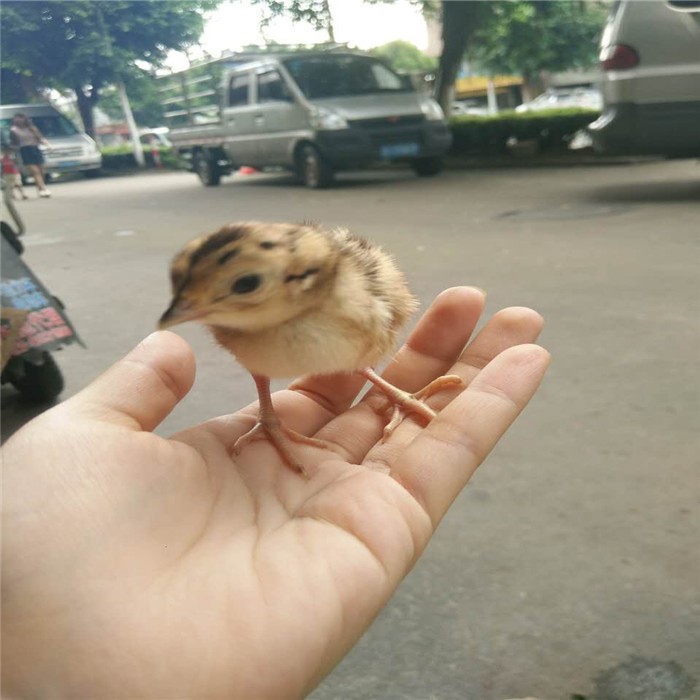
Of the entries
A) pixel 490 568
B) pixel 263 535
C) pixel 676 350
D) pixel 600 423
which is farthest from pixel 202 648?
pixel 676 350

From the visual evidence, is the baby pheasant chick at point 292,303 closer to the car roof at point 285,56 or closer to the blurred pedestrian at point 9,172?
the car roof at point 285,56

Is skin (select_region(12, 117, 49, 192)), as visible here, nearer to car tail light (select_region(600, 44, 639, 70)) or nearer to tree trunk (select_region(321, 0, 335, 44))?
tree trunk (select_region(321, 0, 335, 44))

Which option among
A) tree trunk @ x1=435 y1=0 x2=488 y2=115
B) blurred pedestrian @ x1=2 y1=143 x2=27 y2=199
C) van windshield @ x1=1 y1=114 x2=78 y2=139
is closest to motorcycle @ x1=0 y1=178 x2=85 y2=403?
blurred pedestrian @ x1=2 y1=143 x2=27 y2=199

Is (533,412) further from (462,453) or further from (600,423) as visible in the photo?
(462,453)

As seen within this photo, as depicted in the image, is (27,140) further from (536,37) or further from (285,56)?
(536,37)

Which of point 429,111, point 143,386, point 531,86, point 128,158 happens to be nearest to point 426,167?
point 429,111

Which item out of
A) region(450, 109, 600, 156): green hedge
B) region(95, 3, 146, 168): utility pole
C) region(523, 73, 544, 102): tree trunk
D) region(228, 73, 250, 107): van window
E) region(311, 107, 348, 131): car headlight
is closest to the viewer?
region(95, 3, 146, 168): utility pole

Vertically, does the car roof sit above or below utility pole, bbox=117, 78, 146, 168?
above
